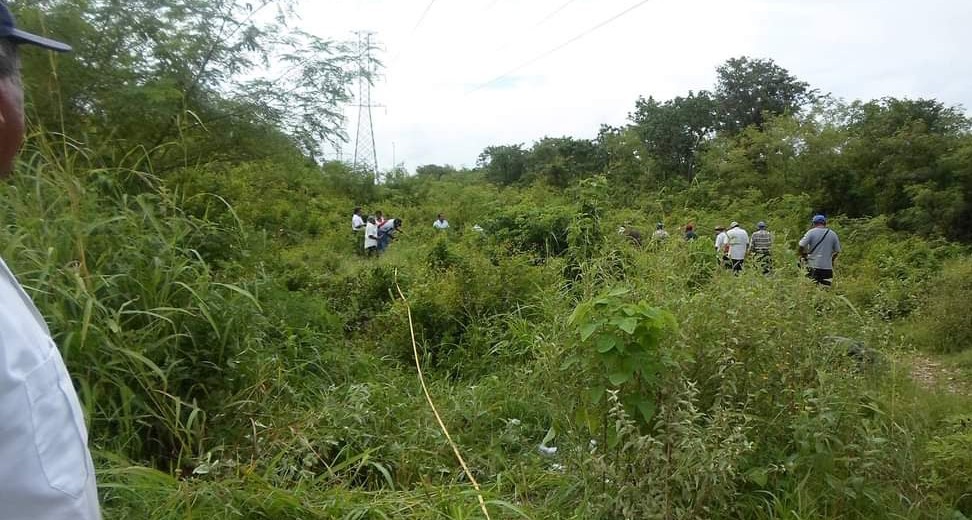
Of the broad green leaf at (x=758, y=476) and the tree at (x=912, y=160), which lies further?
the tree at (x=912, y=160)

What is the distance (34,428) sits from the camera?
0.71 m

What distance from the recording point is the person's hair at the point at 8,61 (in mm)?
803

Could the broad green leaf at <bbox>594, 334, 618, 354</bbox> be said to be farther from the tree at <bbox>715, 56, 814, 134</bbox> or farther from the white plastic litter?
the tree at <bbox>715, 56, 814, 134</bbox>

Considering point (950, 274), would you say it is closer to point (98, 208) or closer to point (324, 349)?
point (324, 349)

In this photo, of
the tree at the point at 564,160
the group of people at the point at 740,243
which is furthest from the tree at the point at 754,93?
the group of people at the point at 740,243

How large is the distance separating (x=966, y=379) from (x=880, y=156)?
44.3ft

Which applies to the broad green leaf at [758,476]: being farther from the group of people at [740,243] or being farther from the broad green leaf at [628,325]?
the group of people at [740,243]

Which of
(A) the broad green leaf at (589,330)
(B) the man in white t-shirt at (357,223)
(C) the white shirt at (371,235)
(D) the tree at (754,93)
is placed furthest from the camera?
(D) the tree at (754,93)

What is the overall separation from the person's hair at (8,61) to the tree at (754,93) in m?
24.5

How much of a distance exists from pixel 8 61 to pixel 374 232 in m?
11.3

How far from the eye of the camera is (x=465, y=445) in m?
3.48

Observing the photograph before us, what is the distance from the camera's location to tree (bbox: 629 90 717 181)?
23.5m

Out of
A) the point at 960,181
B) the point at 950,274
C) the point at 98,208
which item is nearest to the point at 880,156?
the point at 960,181

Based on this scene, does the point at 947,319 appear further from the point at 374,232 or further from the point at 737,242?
the point at 374,232
